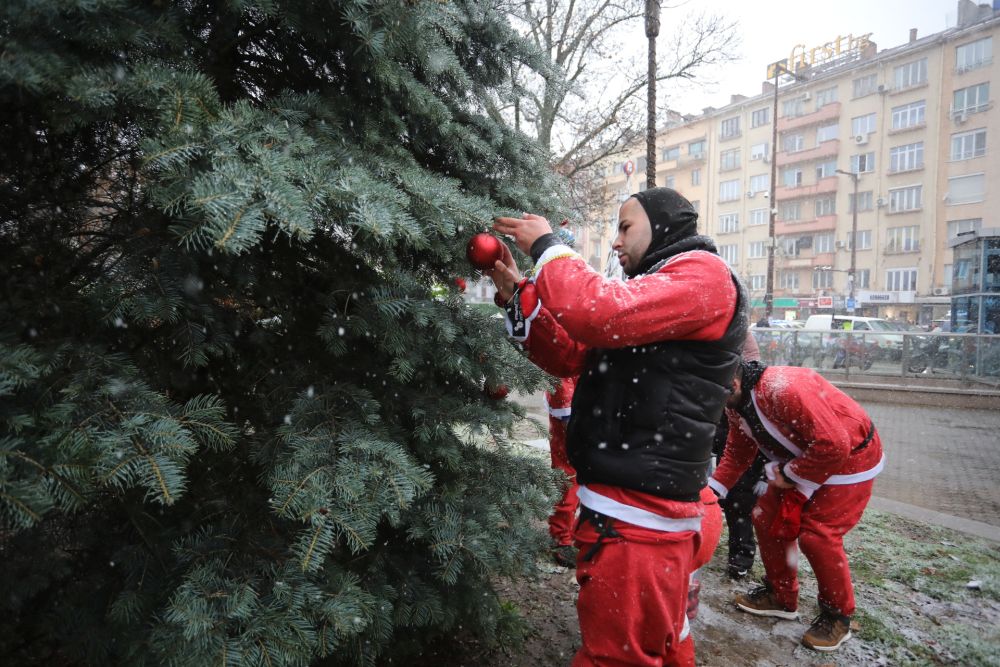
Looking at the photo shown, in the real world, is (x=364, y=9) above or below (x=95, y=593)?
above

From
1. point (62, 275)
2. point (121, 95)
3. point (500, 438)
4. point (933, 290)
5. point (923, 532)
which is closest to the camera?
point (121, 95)

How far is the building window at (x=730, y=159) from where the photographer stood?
148 feet

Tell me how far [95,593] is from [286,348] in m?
1.07

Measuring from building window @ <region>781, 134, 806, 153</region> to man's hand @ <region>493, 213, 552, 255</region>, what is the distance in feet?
163

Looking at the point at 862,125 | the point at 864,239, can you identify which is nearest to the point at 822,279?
the point at 864,239

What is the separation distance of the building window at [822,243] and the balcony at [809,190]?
3.14 meters

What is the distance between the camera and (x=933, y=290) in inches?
1471

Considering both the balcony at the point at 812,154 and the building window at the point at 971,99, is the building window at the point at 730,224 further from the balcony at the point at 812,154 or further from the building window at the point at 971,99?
the building window at the point at 971,99

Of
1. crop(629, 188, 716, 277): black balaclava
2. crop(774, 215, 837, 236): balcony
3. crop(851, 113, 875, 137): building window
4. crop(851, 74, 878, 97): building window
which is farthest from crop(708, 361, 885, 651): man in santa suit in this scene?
crop(851, 74, 878, 97): building window

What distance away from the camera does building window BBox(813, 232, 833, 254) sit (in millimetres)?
43750

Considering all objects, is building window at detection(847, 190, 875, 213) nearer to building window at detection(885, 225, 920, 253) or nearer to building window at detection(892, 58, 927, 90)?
building window at detection(885, 225, 920, 253)

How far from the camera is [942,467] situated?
8195mm

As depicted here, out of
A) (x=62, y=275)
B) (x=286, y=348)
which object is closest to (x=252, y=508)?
(x=286, y=348)

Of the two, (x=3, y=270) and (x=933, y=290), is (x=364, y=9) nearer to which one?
(x=3, y=270)
